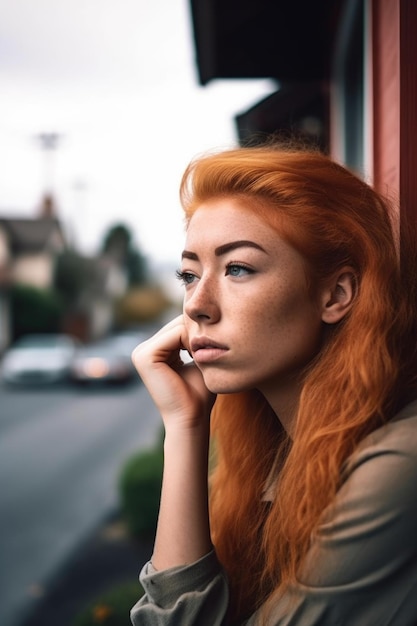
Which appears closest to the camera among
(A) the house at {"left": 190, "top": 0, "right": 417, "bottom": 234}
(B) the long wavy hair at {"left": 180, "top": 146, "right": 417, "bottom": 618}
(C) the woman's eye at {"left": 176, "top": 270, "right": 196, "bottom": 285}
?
(B) the long wavy hair at {"left": 180, "top": 146, "right": 417, "bottom": 618}

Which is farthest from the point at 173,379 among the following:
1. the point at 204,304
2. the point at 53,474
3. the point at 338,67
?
the point at 53,474

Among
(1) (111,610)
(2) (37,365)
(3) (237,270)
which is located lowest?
(2) (37,365)

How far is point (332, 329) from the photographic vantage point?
1.37 m

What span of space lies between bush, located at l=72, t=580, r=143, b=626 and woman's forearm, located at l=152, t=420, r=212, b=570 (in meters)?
2.65

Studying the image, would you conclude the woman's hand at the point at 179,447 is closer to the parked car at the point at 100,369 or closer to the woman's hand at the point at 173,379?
the woman's hand at the point at 173,379

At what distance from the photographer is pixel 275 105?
5797 millimetres

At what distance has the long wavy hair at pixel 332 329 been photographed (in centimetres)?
123

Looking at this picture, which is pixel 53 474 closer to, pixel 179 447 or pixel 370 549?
pixel 179 447

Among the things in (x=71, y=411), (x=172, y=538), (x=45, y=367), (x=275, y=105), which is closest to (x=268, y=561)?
(x=172, y=538)

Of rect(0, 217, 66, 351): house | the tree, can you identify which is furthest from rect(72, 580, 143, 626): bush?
the tree

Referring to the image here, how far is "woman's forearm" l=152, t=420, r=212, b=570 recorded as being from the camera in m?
1.37

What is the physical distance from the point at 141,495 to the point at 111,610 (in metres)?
2.40

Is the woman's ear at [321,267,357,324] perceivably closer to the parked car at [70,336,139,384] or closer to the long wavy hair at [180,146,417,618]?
the long wavy hair at [180,146,417,618]

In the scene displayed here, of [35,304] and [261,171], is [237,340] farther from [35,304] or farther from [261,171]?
[35,304]
